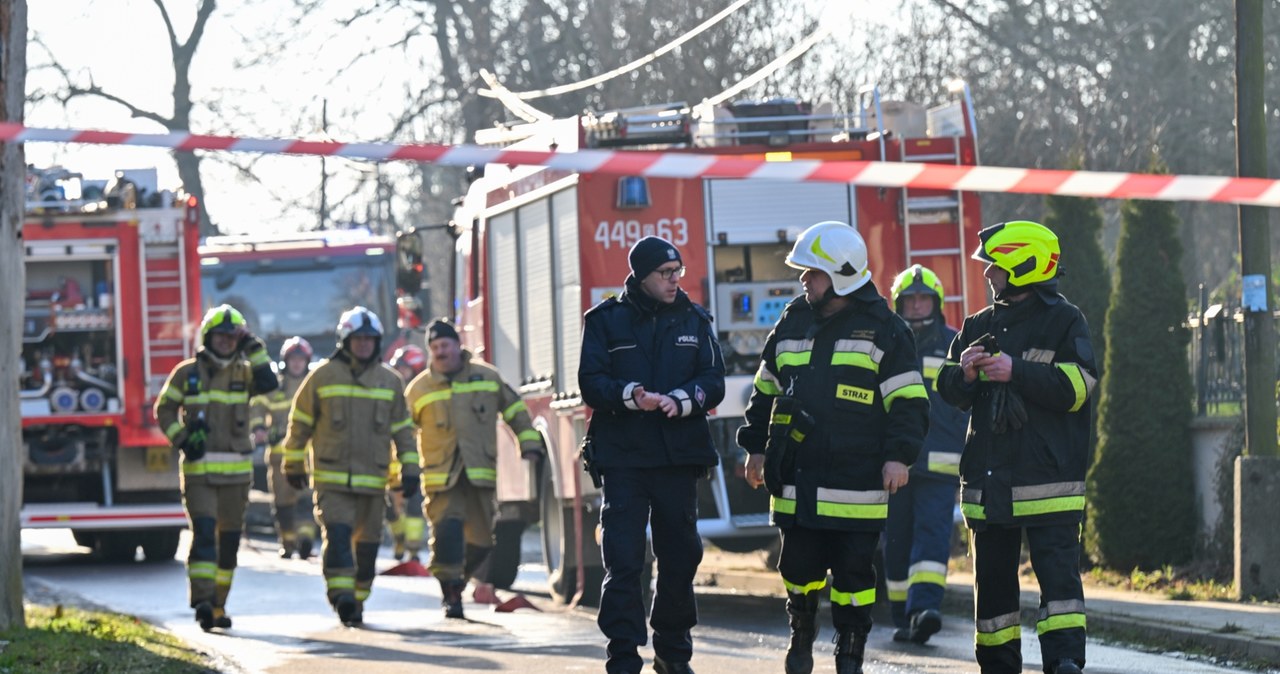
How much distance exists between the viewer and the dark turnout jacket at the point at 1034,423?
8.05 meters

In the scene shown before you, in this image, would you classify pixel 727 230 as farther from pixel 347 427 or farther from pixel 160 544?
pixel 160 544

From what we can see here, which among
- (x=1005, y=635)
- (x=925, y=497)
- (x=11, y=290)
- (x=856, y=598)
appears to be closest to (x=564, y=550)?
(x=925, y=497)

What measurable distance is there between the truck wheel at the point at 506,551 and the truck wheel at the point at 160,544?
15.3ft

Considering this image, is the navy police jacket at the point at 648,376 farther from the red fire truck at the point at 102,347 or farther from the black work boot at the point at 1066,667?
the red fire truck at the point at 102,347

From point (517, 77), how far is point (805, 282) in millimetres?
23635

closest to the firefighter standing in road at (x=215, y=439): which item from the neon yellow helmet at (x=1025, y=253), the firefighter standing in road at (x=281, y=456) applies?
the neon yellow helmet at (x=1025, y=253)

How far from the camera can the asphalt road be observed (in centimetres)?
1030

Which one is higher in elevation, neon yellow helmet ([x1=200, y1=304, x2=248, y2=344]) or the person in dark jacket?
neon yellow helmet ([x1=200, y1=304, x2=248, y2=344])

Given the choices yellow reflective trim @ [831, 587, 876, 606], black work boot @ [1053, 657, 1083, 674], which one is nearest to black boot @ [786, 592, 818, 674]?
yellow reflective trim @ [831, 587, 876, 606]

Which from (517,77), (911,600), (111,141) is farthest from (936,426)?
(517,77)

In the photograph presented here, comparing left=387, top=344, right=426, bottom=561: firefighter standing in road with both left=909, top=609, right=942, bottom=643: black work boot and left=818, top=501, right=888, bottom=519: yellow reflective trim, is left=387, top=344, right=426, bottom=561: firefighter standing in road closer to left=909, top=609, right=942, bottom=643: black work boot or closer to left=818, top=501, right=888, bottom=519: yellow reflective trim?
left=909, top=609, right=942, bottom=643: black work boot

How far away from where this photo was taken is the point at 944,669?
9711mm

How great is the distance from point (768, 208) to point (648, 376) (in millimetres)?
4525

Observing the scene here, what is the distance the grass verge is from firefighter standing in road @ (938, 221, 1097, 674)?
372cm
